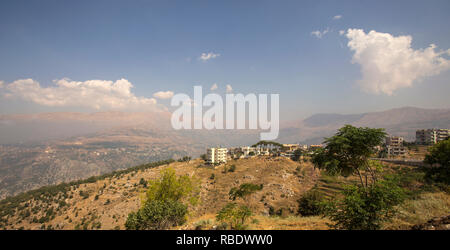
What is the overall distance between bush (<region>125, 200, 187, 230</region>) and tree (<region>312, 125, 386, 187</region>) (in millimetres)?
13166

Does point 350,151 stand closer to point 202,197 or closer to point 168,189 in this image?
point 168,189

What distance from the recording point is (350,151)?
1347 cm

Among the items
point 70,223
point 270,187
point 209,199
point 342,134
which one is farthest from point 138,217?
point 70,223

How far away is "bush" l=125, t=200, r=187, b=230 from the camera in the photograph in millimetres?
15422

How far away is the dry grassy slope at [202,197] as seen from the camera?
32.6 metres

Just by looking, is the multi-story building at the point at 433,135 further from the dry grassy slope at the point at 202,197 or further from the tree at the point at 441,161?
the tree at the point at 441,161

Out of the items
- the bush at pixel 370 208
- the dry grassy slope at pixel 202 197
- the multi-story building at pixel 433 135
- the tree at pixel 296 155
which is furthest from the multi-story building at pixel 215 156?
the multi-story building at pixel 433 135

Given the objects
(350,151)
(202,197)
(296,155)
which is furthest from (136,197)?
(296,155)

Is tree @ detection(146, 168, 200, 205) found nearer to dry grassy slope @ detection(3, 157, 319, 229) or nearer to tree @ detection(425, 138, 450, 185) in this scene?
dry grassy slope @ detection(3, 157, 319, 229)

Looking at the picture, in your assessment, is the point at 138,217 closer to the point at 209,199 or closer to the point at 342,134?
the point at 342,134
